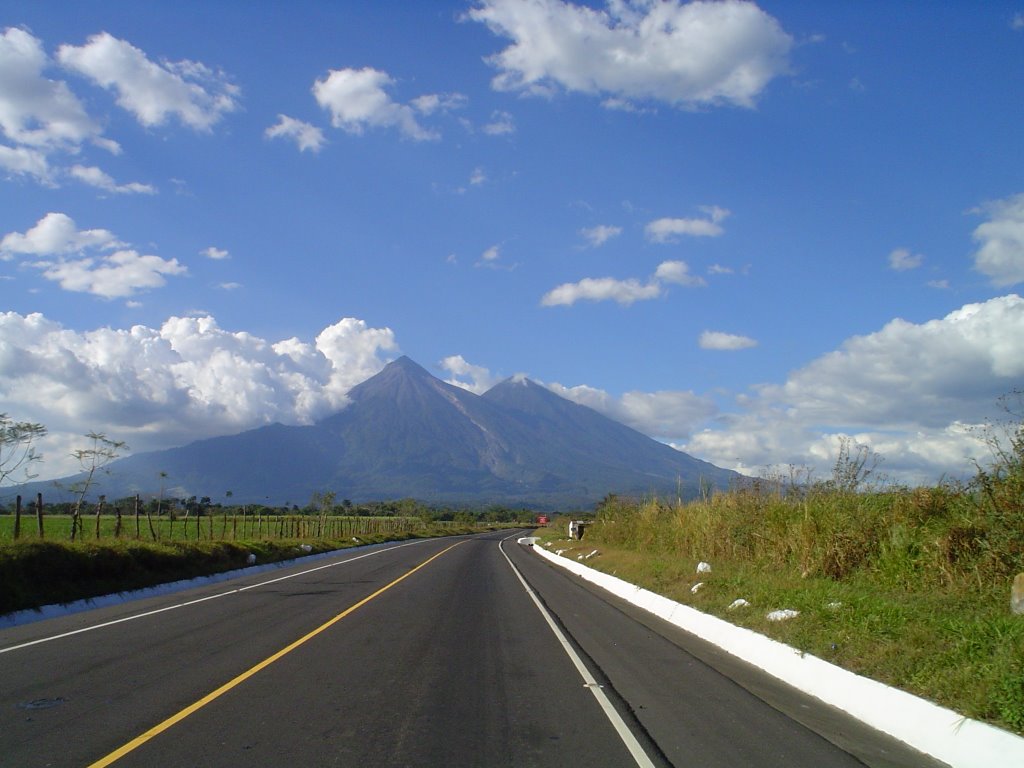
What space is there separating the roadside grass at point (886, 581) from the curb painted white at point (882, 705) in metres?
0.16

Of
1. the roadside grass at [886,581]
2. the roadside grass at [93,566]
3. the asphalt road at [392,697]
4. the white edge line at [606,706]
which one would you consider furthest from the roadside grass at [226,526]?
the roadside grass at [886,581]

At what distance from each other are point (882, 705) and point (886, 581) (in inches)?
205

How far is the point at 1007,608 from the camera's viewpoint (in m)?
9.22

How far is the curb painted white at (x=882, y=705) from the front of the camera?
6090 mm

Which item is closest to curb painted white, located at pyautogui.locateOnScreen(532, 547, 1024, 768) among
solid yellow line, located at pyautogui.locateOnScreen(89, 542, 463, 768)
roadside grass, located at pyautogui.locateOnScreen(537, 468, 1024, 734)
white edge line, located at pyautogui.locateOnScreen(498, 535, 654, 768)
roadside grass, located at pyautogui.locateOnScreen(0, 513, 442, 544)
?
roadside grass, located at pyautogui.locateOnScreen(537, 468, 1024, 734)

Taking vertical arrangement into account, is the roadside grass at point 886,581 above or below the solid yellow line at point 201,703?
above

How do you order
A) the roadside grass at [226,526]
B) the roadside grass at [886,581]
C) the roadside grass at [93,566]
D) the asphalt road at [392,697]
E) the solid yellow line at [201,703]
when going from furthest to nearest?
the roadside grass at [226,526]
the roadside grass at [93,566]
the roadside grass at [886,581]
the asphalt road at [392,697]
the solid yellow line at [201,703]

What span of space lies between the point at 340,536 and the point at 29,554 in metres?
37.8

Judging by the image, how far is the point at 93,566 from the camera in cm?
1859

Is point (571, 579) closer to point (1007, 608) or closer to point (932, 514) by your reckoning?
point (932, 514)

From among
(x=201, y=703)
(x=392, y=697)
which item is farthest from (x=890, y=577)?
(x=201, y=703)

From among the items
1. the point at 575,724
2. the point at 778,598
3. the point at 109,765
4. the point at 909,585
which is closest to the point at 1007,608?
the point at 909,585

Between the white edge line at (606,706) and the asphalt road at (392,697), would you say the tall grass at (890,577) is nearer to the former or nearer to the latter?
the asphalt road at (392,697)

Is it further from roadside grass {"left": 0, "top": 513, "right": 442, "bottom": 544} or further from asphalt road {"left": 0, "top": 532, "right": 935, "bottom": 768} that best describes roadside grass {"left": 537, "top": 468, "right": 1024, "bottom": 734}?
roadside grass {"left": 0, "top": 513, "right": 442, "bottom": 544}
